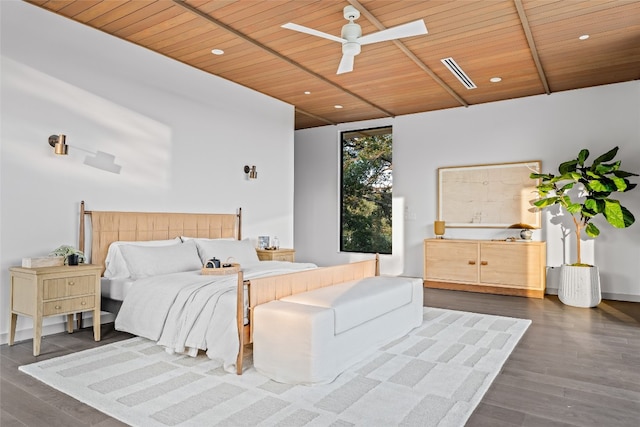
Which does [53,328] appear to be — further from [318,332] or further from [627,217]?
[627,217]

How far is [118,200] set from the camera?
455 cm

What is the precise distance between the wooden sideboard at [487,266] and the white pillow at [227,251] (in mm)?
3046

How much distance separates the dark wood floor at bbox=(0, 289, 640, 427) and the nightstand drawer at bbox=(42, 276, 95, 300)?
45 centimetres

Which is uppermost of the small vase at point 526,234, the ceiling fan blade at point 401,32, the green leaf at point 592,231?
the ceiling fan blade at point 401,32

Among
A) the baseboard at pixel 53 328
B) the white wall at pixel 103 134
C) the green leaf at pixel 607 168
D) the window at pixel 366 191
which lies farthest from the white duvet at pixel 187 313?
the green leaf at pixel 607 168

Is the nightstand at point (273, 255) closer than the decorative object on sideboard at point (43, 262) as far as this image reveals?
No

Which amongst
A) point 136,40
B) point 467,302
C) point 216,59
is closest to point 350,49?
point 216,59

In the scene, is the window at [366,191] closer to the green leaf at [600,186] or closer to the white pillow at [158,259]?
the green leaf at [600,186]

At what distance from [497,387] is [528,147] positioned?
4771 mm

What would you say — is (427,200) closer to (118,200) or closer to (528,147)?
(528,147)

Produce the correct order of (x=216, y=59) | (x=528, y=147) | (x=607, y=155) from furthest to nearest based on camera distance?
1. (x=528, y=147)
2. (x=607, y=155)
3. (x=216, y=59)

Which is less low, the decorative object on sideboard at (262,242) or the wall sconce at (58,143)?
the wall sconce at (58,143)

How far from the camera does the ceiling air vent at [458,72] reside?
5.14 metres

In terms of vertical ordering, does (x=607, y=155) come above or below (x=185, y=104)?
below
